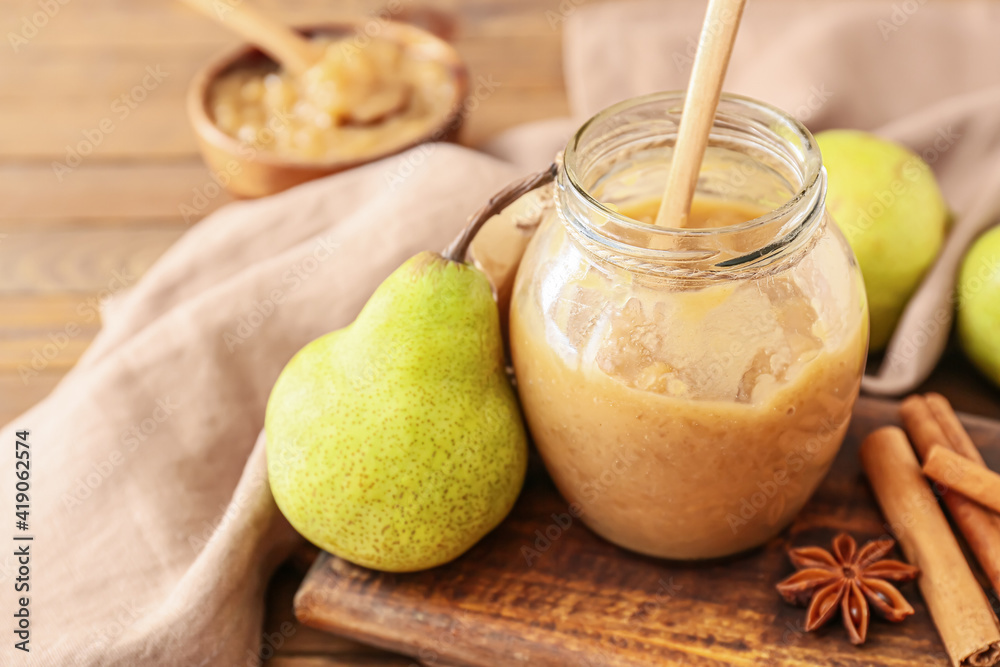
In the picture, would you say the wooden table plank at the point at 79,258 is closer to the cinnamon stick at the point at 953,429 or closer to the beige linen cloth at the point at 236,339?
the beige linen cloth at the point at 236,339

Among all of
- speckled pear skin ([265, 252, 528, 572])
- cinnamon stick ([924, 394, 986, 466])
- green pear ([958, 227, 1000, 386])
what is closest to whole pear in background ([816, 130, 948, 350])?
green pear ([958, 227, 1000, 386])

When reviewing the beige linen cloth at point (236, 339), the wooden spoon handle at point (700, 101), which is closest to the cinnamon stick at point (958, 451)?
the beige linen cloth at point (236, 339)

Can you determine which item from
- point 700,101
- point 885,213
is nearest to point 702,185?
point 700,101

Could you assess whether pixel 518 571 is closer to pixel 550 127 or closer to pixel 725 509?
pixel 725 509

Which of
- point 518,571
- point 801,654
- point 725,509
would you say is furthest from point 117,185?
point 801,654

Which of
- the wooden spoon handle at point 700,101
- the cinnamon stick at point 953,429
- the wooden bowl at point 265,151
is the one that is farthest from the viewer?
the wooden bowl at point 265,151

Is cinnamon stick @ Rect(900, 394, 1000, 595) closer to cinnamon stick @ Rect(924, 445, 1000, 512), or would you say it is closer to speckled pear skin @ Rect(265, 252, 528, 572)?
cinnamon stick @ Rect(924, 445, 1000, 512)
